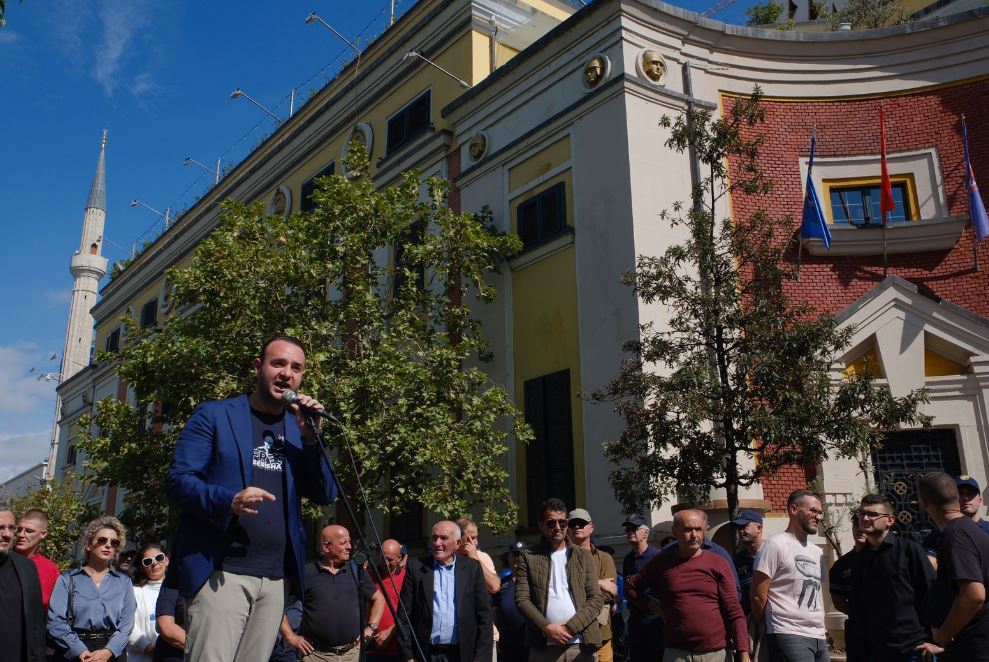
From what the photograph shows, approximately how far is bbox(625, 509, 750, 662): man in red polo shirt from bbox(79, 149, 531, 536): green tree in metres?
6.76

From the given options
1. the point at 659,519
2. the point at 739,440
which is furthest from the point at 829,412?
the point at 659,519

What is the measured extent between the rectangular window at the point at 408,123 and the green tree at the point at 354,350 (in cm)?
429

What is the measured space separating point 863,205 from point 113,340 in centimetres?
3044

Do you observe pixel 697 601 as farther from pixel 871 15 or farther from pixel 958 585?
pixel 871 15

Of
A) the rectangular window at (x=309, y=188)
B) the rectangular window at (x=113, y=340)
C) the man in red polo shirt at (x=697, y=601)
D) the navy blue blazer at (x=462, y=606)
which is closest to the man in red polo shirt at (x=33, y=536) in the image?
the navy blue blazer at (x=462, y=606)

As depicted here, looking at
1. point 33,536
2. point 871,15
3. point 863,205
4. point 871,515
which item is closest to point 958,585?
point 871,515

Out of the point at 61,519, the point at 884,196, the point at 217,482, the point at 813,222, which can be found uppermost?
the point at 884,196

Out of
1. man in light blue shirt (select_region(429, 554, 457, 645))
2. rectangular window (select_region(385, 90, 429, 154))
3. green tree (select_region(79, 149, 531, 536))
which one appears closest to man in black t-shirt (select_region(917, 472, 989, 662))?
man in light blue shirt (select_region(429, 554, 457, 645))

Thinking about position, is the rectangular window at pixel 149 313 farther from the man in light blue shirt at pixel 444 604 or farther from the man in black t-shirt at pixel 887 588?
the man in black t-shirt at pixel 887 588

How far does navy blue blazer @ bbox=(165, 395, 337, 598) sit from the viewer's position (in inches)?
155

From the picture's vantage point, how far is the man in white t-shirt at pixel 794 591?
270 inches

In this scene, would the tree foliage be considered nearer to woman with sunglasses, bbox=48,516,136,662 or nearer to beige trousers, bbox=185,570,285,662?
woman with sunglasses, bbox=48,516,136,662

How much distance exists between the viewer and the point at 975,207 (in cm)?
1441

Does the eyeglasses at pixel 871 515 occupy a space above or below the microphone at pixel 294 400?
below
